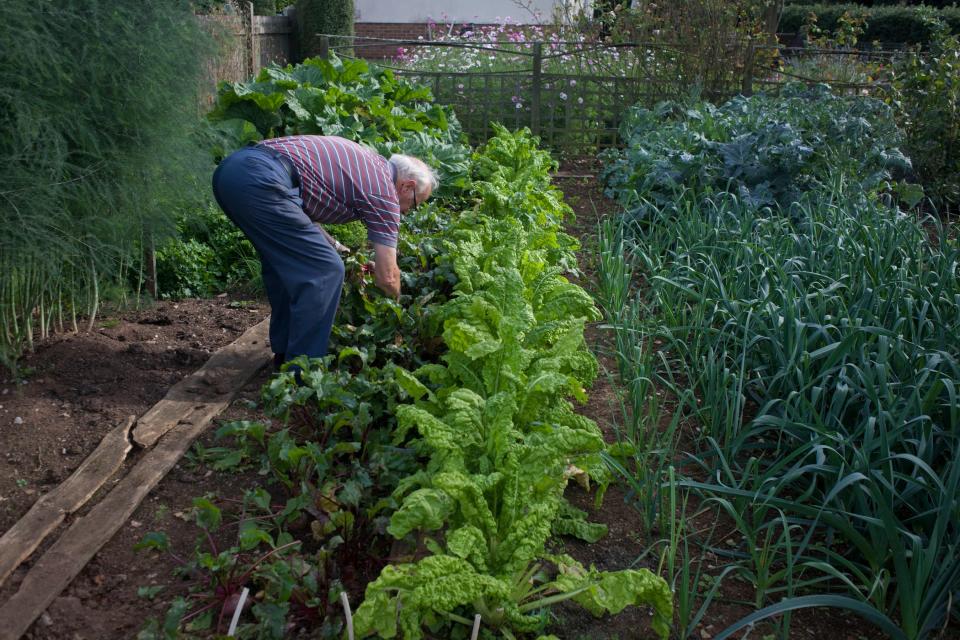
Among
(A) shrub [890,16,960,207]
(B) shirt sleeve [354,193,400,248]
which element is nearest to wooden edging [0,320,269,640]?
(B) shirt sleeve [354,193,400,248]

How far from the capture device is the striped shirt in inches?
149

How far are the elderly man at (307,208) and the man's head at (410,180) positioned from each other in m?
0.09

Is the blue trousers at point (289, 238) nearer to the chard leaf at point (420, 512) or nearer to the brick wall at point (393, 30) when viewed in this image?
the chard leaf at point (420, 512)

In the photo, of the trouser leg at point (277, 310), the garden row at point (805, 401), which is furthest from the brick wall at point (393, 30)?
the trouser leg at point (277, 310)

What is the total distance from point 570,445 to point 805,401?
38.1 inches

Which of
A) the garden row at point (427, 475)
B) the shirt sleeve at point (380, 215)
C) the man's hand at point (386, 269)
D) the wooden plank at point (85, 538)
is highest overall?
the shirt sleeve at point (380, 215)

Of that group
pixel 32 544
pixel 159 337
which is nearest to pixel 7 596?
pixel 32 544

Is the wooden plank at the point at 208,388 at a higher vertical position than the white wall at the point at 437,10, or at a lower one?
lower

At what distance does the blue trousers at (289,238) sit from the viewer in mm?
3668

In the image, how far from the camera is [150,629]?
2227 mm

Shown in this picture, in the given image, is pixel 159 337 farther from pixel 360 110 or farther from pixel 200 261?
pixel 360 110

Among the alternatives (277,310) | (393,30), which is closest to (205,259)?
(277,310)

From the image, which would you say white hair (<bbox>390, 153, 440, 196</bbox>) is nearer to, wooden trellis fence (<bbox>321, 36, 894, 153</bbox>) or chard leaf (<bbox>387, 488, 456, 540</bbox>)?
chard leaf (<bbox>387, 488, 456, 540</bbox>)

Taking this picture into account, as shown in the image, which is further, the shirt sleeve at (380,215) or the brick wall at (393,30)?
the brick wall at (393,30)
